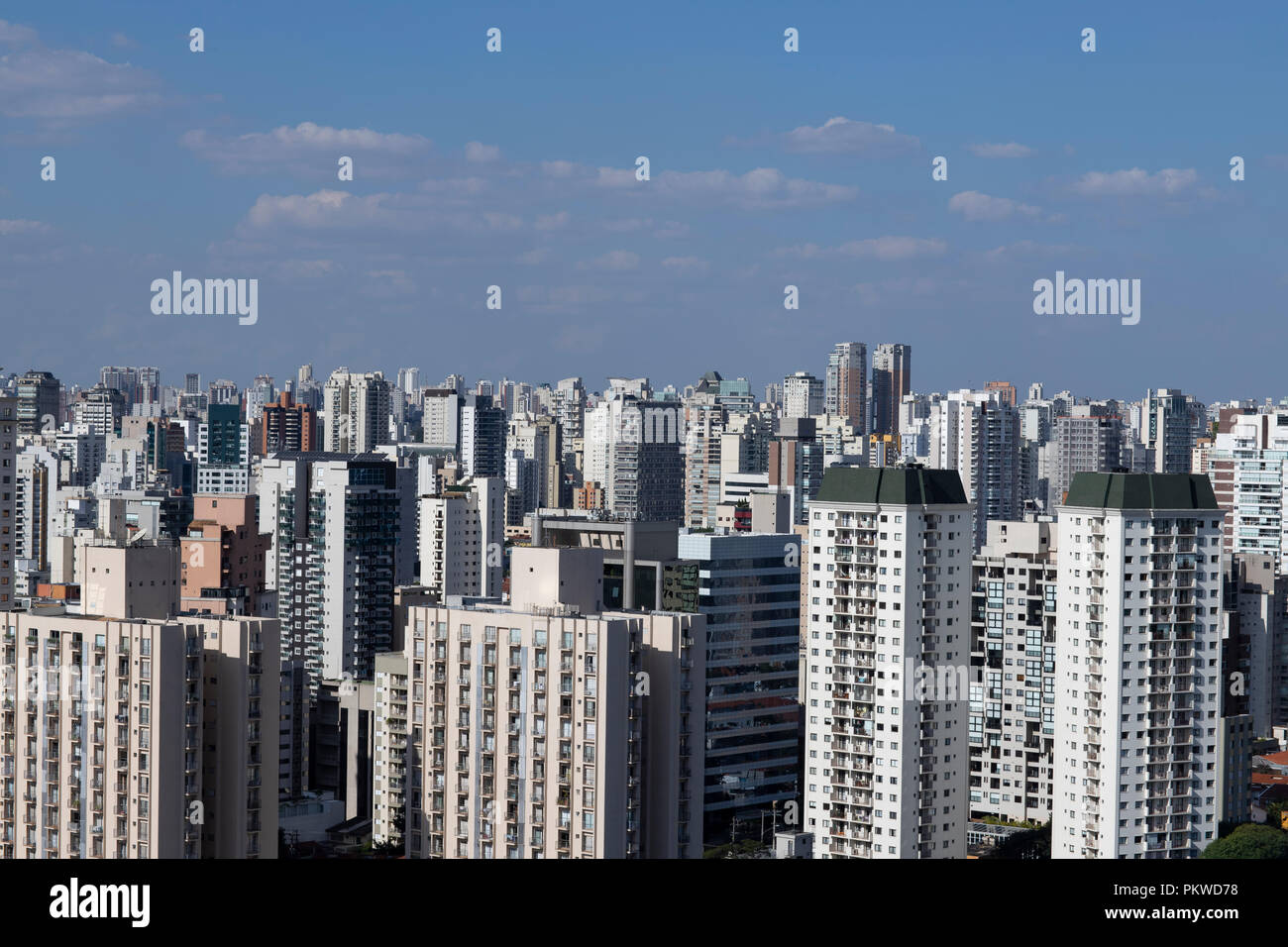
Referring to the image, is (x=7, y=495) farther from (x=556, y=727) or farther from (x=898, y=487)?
(x=898, y=487)

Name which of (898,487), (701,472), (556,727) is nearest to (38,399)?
(701,472)

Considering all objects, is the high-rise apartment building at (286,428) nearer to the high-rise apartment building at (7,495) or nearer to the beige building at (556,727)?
the high-rise apartment building at (7,495)

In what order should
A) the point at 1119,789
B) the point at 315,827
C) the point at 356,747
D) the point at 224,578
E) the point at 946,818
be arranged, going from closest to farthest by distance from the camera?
the point at 1119,789 < the point at 946,818 < the point at 315,827 < the point at 356,747 < the point at 224,578

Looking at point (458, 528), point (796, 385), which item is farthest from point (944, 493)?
point (796, 385)

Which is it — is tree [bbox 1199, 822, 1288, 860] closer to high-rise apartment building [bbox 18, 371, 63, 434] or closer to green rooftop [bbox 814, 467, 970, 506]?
green rooftop [bbox 814, 467, 970, 506]

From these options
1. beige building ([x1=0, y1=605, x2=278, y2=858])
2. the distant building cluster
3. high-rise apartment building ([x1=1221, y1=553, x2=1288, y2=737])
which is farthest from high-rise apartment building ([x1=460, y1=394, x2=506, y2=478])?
beige building ([x1=0, y1=605, x2=278, y2=858])

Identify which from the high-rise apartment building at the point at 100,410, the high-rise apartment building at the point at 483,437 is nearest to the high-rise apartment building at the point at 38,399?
the high-rise apartment building at the point at 100,410
